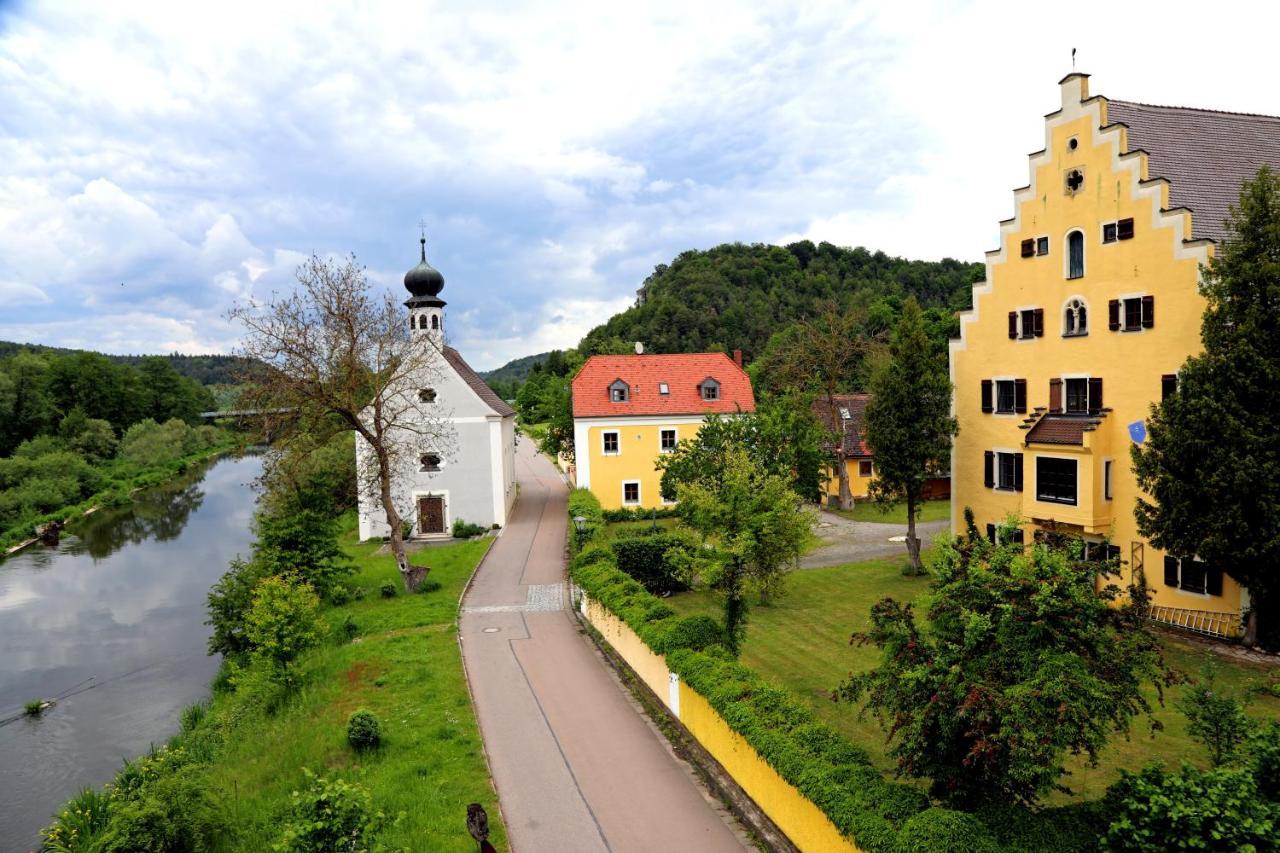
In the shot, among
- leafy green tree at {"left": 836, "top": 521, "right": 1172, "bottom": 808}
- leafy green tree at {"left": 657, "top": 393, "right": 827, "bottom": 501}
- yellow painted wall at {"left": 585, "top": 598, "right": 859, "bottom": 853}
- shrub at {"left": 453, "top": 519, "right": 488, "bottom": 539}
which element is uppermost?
leafy green tree at {"left": 657, "top": 393, "right": 827, "bottom": 501}

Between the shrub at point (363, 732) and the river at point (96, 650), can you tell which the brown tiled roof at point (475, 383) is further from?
the shrub at point (363, 732)

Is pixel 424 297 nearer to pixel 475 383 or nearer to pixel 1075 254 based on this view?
pixel 475 383

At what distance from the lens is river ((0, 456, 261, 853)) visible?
19516 millimetres

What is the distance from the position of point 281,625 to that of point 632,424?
23271 millimetres

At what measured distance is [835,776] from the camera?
10.6m

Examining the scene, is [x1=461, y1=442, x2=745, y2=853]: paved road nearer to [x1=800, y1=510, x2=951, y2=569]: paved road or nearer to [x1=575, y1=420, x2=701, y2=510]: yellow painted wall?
[x1=800, y1=510, x2=951, y2=569]: paved road

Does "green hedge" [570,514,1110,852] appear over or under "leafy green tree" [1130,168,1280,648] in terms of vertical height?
under

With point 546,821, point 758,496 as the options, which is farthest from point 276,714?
point 758,496

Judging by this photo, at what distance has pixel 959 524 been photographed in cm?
2897

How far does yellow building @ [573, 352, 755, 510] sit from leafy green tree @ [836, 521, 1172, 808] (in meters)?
31.0

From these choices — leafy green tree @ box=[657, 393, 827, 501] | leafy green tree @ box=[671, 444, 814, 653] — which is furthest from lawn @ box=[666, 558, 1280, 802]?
leafy green tree @ box=[657, 393, 827, 501]

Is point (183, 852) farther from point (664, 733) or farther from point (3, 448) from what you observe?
point (3, 448)

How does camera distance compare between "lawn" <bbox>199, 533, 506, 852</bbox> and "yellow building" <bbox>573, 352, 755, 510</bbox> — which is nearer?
"lawn" <bbox>199, 533, 506, 852</bbox>

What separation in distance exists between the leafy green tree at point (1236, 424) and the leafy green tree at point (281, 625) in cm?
2245
